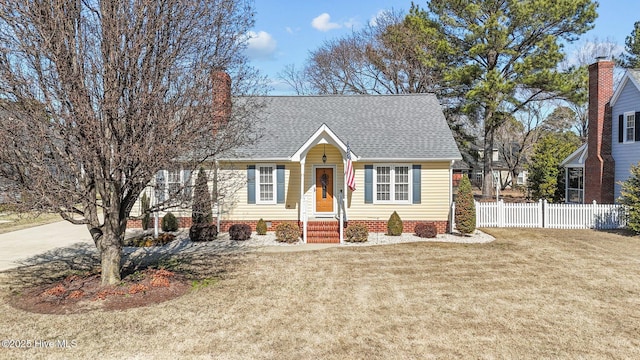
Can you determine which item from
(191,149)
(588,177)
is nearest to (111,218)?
(191,149)

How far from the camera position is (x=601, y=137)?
65.5 feet

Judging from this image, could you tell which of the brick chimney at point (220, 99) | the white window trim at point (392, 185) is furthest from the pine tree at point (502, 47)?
the brick chimney at point (220, 99)

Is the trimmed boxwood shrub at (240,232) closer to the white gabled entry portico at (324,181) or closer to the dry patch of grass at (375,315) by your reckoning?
the white gabled entry portico at (324,181)

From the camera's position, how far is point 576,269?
34.7 ft

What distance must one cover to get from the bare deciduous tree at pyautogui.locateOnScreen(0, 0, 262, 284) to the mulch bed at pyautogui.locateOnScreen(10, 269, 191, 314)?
4.72 ft

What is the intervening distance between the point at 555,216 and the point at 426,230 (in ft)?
21.0

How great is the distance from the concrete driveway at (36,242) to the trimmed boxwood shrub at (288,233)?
6.66 m

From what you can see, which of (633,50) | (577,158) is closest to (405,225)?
(577,158)

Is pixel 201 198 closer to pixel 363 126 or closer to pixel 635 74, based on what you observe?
pixel 363 126

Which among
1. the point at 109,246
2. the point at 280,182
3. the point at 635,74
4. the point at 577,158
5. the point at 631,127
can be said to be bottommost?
the point at 109,246

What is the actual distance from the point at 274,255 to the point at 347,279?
350 centimetres

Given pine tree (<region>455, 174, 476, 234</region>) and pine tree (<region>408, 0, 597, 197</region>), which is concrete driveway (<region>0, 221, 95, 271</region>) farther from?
pine tree (<region>408, 0, 597, 197</region>)

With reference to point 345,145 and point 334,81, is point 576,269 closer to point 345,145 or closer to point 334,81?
point 345,145

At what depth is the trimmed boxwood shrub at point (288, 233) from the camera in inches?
575
